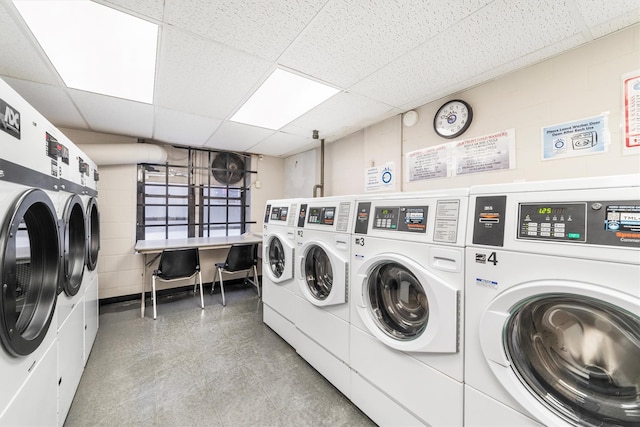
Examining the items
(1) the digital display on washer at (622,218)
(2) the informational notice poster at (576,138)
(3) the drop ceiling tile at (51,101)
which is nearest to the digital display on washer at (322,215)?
(1) the digital display on washer at (622,218)

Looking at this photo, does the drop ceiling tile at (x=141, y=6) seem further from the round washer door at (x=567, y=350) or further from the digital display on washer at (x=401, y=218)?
the round washer door at (x=567, y=350)

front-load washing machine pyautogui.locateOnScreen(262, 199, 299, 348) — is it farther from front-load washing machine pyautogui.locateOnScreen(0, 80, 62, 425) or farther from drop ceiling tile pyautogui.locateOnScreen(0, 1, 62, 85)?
drop ceiling tile pyautogui.locateOnScreen(0, 1, 62, 85)

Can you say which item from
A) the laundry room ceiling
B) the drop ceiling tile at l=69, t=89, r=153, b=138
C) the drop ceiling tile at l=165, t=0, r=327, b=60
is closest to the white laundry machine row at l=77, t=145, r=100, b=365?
the drop ceiling tile at l=69, t=89, r=153, b=138

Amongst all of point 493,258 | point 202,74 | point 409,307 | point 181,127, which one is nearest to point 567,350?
point 493,258

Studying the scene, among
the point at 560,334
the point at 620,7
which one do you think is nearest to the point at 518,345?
the point at 560,334

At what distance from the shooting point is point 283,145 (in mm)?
3793

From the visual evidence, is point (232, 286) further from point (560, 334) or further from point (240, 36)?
point (560, 334)

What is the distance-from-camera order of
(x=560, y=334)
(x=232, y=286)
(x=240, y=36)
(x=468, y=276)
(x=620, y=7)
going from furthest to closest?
(x=232, y=286), (x=240, y=36), (x=620, y=7), (x=468, y=276), (x=560, y=334)

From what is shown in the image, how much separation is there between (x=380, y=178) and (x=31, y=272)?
2.68 meters

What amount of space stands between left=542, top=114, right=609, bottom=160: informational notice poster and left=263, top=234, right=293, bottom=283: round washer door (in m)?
2.00

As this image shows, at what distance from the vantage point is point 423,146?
236 centimetres

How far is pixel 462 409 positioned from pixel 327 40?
78.3 inches

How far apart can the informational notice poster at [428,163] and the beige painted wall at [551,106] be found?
0.16 ft

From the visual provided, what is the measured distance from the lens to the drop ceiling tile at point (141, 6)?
1.21 meters
